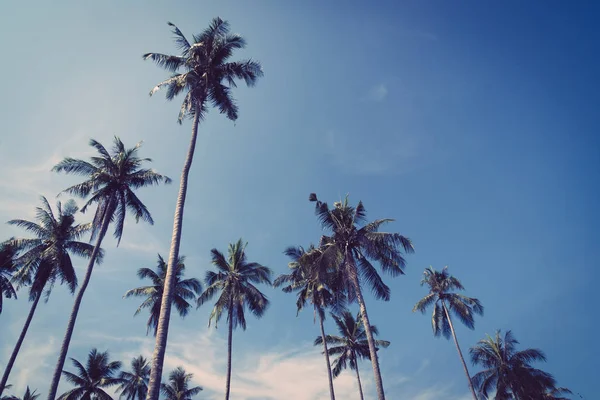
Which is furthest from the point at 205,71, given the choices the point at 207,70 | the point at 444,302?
the point at 444,302

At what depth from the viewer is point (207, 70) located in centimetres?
1841

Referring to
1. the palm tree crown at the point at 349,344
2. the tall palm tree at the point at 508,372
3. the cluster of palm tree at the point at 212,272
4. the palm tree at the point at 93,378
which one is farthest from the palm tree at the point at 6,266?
the tall palm tree at the point at 508,372

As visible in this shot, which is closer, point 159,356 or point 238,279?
point 159,356

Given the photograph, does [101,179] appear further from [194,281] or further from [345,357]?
[345,357]

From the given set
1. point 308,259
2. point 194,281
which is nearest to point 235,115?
point 308,259

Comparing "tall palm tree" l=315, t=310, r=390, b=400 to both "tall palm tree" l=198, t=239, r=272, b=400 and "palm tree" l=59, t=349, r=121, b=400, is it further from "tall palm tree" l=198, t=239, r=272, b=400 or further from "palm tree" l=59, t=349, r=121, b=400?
"palm tree" l=59, t=349, r=121, b=400

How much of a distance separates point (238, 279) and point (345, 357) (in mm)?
16859

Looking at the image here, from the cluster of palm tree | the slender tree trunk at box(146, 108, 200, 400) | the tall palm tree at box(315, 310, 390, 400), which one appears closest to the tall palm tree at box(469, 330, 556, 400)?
the cluster of palm tree

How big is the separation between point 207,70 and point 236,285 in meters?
18.7

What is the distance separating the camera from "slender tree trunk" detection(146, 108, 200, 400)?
10.8 metres

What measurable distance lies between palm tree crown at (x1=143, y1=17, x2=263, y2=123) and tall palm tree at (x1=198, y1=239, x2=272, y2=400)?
1558 cm

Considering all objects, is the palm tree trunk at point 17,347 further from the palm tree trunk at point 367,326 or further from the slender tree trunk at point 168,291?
the palm tree trunk at point 367,326

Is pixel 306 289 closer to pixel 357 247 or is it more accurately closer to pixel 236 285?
pixel 236 285

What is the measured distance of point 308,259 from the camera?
21.5m
